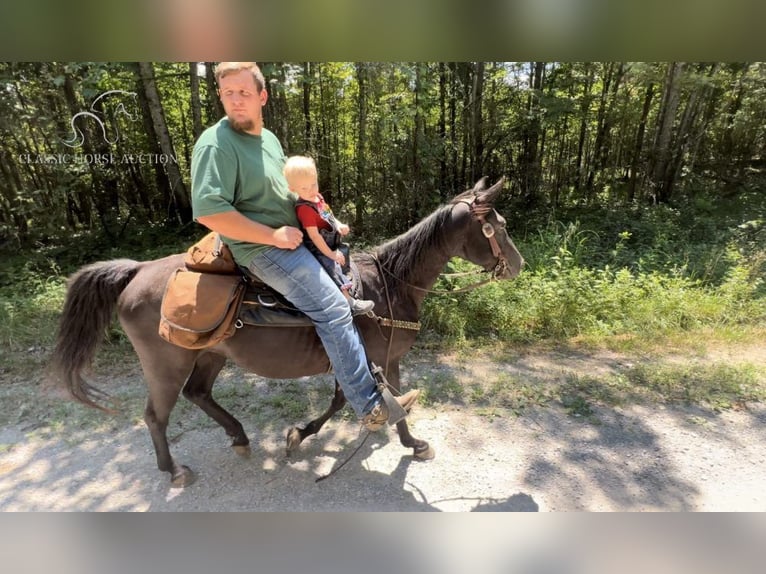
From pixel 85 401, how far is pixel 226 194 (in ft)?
5.76

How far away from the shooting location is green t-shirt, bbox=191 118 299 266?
1.82 m

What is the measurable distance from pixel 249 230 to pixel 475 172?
5.29 m

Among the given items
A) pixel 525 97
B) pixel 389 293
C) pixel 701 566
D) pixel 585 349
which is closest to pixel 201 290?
pixel 389 293

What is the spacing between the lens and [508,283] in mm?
4871

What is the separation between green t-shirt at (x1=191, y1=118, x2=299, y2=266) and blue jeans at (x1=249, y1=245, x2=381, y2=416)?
0.38ft

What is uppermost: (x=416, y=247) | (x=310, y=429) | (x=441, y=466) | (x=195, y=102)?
(x=195, y=102)

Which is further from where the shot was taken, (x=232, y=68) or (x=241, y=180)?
(x=241, y=180)

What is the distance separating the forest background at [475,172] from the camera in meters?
4.19

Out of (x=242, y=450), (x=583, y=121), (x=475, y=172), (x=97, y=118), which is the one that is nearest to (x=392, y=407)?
(x=242, y=450)

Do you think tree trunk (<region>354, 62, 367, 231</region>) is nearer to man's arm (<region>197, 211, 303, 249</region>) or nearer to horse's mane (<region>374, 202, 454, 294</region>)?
horse's mane (<region>374, 202, 454, 294</region>)

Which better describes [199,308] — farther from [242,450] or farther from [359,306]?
[242,450]

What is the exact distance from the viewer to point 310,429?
9.89 ft

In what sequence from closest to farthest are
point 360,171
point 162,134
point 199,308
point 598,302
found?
1. point 199,308
2. point 162,134
3. point 598,302
4. point 360,171

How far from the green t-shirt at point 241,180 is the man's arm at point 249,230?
4 centimetres
